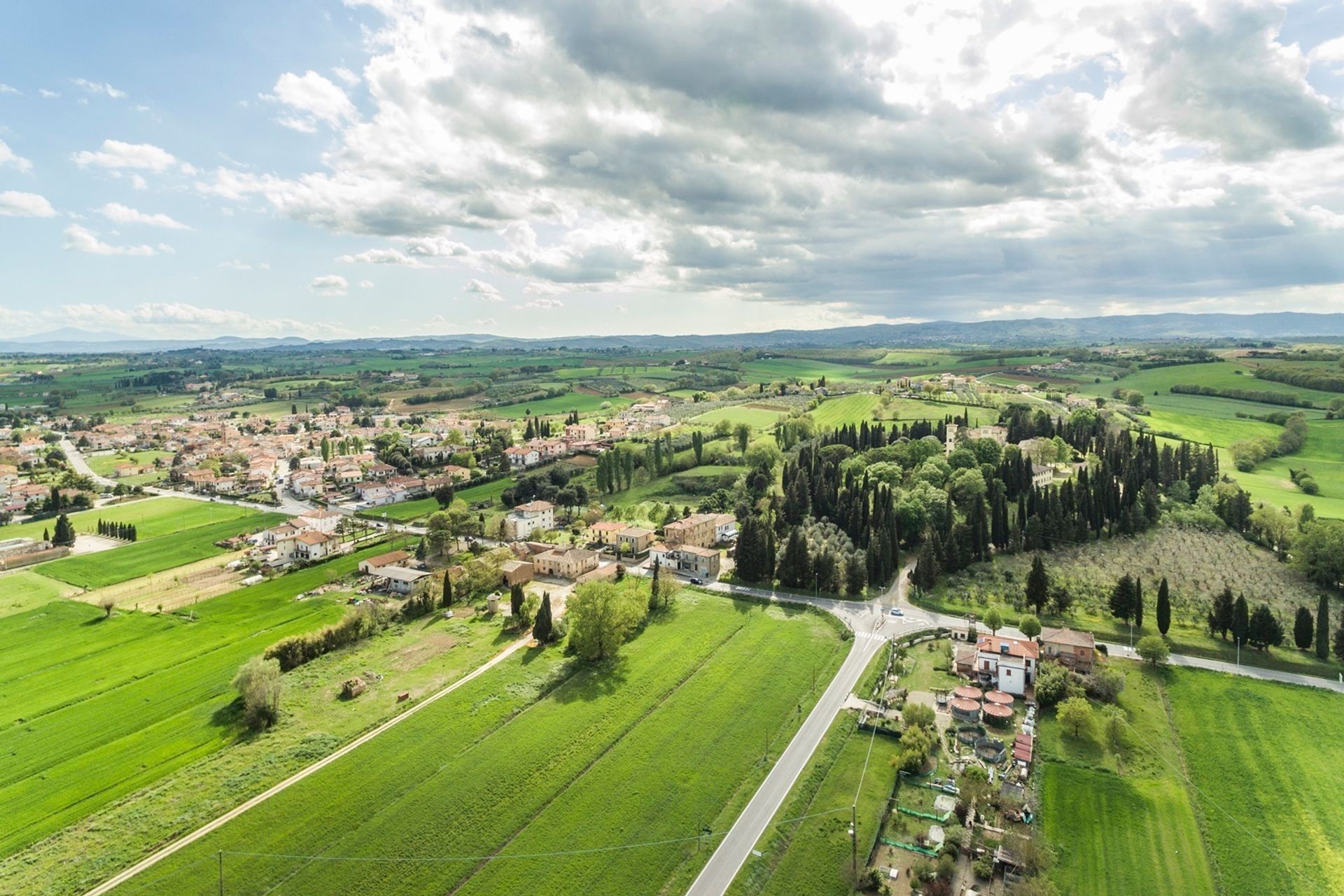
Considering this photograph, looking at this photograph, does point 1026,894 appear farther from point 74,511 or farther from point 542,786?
point 74,511

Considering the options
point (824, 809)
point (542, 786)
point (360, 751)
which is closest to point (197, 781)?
point (360, 751)

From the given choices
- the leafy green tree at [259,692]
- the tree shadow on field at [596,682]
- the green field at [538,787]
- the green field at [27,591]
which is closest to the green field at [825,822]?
the green field at [538,787]

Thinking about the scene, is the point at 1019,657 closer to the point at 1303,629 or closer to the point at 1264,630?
the point at 1264,630

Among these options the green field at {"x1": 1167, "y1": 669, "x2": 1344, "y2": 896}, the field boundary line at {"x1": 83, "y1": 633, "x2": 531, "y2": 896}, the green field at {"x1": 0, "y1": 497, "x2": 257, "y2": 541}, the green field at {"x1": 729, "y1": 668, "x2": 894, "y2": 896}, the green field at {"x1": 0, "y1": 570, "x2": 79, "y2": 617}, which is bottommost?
the green field at {"x1": 1167, "y1": 669, "x2": 1344, "y2": 896}

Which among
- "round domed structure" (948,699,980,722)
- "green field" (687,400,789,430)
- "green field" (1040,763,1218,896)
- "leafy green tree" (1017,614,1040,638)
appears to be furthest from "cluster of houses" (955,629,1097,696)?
"green field" (687,400,789,430)

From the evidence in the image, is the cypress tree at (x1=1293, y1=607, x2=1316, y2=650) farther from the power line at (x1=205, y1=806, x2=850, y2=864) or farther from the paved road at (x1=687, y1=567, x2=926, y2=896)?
the power line at (x1=205, y1=806, x2=850, y2=864)

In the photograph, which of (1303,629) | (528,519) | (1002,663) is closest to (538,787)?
(1002,663)
